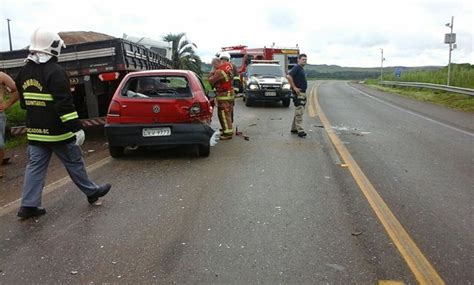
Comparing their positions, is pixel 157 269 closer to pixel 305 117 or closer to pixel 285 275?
pixel 285 275

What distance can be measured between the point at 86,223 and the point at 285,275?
2.29 meters

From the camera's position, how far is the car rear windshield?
830cm

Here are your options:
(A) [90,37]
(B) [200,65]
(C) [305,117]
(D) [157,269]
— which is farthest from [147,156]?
(B) [200,65]

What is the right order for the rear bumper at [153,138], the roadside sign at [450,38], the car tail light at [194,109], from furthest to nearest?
the roadside sign at [450,38] < the car tail light at [194,109] < the rear bumper at [153,138]

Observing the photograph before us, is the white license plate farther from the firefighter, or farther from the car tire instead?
the firefighter

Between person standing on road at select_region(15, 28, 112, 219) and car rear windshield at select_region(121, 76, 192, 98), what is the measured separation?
9.83ft

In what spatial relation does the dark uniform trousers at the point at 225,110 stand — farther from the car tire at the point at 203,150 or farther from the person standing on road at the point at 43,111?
the person standing on road at the point at 43,111

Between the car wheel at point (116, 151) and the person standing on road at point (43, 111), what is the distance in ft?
9.62

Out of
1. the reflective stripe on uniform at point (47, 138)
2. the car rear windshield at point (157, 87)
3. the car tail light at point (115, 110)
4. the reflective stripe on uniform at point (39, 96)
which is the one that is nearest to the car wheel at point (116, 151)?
the car tail light at point (115, 110)

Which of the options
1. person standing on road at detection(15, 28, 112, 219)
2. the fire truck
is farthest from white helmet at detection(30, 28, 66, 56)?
the fire truck

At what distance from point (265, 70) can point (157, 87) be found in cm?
1149

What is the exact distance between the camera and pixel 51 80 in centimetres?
505

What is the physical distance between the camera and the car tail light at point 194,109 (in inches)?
318

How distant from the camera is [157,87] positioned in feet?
30.0
